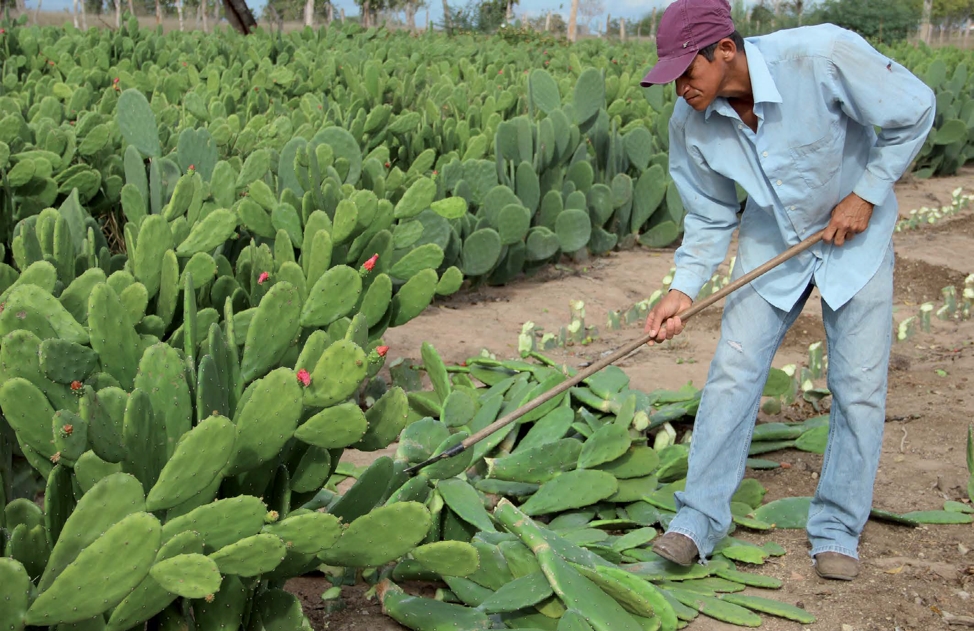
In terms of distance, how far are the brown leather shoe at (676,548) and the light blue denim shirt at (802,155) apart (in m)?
0.64

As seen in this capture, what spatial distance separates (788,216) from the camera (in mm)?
2631

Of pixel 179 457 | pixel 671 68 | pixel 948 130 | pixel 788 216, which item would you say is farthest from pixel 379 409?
pixel 948 130

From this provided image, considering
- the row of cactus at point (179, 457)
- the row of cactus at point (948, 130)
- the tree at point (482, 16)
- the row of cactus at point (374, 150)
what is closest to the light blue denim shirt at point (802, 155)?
the row of cactus at point (179, 457)

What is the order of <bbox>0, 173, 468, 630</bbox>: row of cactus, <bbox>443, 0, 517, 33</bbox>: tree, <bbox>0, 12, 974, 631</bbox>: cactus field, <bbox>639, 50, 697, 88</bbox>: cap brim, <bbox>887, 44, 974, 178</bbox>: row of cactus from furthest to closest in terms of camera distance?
1. <bbox>443, 0, 517, 33</bbox>: tree
2. <bbox>887, 44, 974, 178</bbox>: row of cactus
3. <bbox>639, 50, 697, 88</bbox>: cap brim
4. <bbox>0, 12, 974, 631</bbox>: cactus field
5. <bbox>0, 173, 468, 630</bbox>: row of cactus

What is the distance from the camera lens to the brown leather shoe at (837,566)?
8.73ft

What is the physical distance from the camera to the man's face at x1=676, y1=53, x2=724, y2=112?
244 centimetres

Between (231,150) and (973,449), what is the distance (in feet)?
12.0

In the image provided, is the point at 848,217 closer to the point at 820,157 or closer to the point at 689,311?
the point at 820,157

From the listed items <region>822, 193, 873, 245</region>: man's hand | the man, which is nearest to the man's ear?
the man

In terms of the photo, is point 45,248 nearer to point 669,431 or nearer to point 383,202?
point 383,202

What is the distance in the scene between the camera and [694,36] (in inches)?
93.6

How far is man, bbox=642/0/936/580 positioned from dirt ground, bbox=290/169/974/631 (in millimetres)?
163

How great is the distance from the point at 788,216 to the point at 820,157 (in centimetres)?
17

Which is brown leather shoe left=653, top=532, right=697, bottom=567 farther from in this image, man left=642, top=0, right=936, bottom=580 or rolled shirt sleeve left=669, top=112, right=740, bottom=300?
rolled shirt sleeve left=669, top=112, right=740, bottom=300
